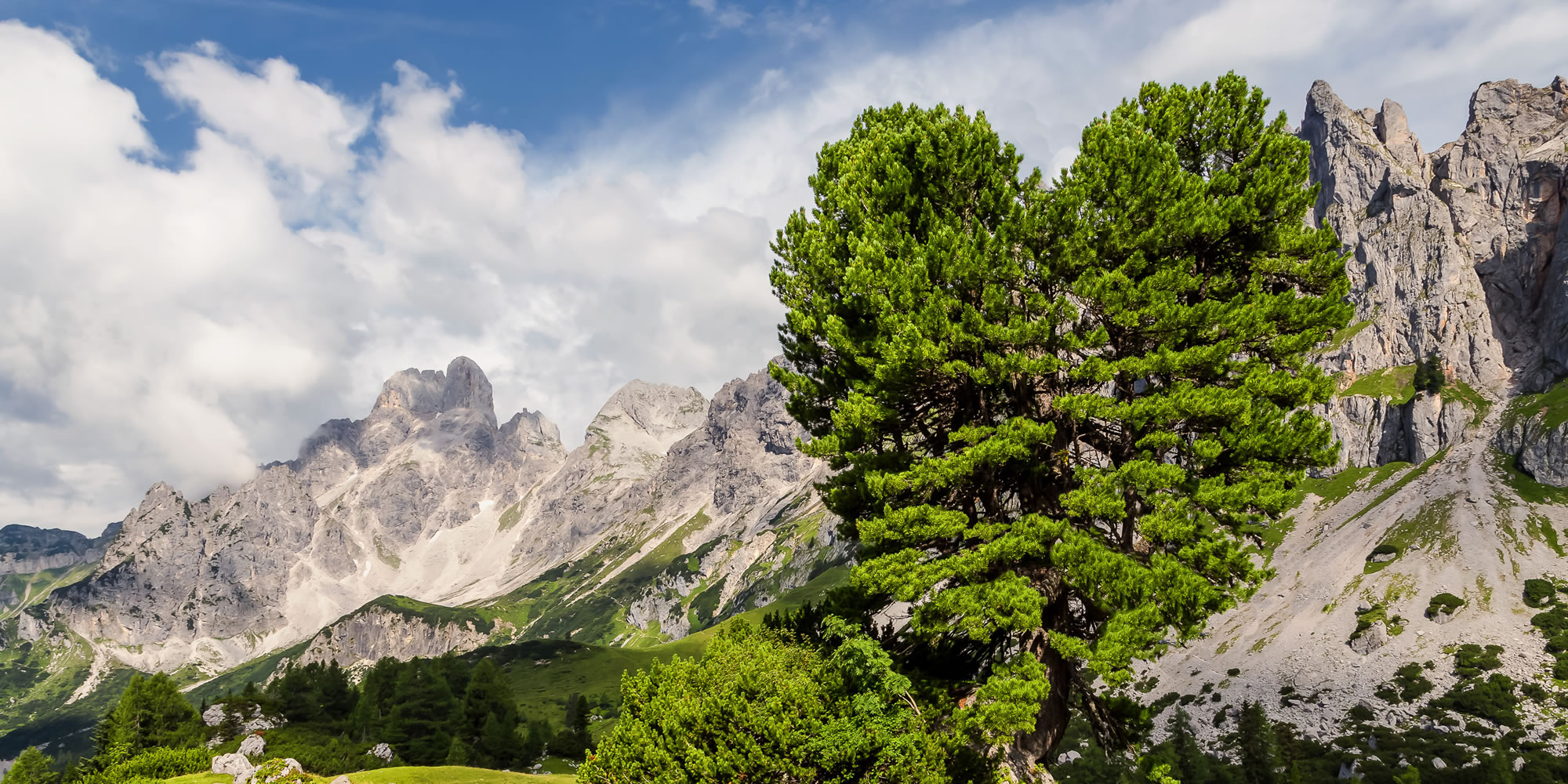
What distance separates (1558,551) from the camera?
138 meters

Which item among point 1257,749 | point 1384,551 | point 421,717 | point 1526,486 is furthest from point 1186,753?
point 1526,486

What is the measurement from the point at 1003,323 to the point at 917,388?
112 inches

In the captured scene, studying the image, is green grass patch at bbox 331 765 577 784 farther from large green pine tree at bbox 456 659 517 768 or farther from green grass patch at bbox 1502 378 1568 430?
green grass patch at bbox 1502 378 1568 430

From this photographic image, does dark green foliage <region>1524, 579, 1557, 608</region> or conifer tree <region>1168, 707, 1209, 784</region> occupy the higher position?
dark green foliage <region>1524, 579, 1557, 608</region>

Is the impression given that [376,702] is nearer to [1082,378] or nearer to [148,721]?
[148,721]

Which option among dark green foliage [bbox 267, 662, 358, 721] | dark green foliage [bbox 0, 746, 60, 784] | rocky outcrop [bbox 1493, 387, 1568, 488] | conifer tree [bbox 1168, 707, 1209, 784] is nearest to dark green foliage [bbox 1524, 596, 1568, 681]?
conifer tree [bbox 1168, 707, 1209, 784]

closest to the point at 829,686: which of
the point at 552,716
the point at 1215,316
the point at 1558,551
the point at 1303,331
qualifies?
the point at 1215,316

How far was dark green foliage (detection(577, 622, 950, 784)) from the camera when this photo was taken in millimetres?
18750

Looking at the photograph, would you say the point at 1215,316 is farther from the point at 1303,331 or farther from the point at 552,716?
the point at 552,716

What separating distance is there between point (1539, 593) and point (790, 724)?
534 feet

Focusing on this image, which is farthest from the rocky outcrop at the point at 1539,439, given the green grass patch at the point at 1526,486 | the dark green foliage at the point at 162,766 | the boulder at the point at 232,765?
the dark green foliage at the point at 162,766

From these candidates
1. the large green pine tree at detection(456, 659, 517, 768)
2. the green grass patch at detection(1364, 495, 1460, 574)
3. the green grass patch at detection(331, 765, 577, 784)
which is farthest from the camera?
the green grass patch at detection(1364, 495, 1460, 574)

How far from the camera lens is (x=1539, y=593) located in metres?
125

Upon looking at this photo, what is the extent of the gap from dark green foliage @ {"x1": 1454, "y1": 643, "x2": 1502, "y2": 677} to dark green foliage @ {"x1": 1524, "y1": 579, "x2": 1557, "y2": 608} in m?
15.9
